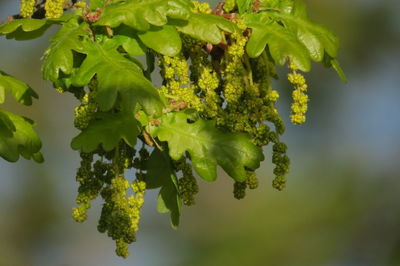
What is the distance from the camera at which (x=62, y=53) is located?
7.47 ft

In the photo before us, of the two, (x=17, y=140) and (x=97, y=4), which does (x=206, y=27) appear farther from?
(x=17, y=140)

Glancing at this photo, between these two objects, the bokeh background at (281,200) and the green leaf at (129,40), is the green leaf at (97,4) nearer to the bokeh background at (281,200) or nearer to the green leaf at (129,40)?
the green leaf at (129,40)

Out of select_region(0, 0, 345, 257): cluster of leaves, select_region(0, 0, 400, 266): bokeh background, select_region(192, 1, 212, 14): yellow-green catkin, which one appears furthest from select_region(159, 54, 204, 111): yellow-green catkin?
select_region(0, 0, 400, 266): bokeh background

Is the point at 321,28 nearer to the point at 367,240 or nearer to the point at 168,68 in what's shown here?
the point at 168,68

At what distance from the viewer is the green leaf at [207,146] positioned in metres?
2.47

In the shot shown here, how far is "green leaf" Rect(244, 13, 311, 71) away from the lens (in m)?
2.45

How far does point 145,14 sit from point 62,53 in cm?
23

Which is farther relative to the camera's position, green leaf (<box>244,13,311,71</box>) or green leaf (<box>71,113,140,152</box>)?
green leaf (<box>244,13,311,71</box>)

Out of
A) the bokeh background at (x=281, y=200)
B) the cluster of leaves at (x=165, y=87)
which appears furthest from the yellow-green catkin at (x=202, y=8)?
the bokeh background at (x=281, y=200)

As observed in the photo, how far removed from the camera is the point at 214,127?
98.3 inches

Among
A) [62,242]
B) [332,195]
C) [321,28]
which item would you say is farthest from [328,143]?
[321,28]

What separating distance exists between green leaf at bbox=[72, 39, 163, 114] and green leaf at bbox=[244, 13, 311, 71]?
1.06 ft

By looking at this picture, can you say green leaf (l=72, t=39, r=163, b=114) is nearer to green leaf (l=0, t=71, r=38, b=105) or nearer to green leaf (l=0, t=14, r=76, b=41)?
green leaf (l=0, t=14, r=76, b=41)

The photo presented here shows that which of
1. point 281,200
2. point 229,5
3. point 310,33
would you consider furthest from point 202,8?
point 281,200
